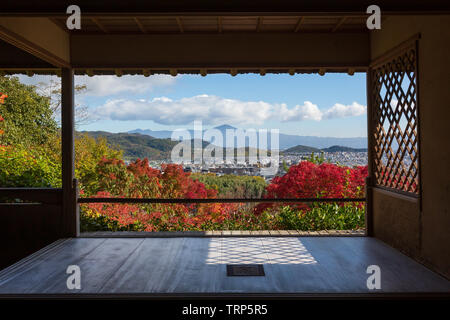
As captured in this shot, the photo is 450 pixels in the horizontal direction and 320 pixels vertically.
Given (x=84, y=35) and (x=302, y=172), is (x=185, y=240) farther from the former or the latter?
(x=84, y=35)

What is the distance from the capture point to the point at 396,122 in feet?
14.4

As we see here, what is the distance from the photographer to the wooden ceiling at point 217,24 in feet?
14.7

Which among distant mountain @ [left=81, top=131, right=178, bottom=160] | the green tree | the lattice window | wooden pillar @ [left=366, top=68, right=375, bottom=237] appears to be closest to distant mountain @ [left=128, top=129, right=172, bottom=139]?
distant mountain @ [left=81, top=131, right=178, bottom=160]

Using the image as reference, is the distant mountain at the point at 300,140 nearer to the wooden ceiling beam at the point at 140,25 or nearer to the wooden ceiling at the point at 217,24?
the wooden ceiling at the point at 217,24

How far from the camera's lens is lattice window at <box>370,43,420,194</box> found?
402 centimetres

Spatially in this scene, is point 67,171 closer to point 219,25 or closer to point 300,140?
point 219,25

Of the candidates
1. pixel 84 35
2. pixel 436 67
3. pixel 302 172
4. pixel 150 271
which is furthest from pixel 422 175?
pixel 84 35

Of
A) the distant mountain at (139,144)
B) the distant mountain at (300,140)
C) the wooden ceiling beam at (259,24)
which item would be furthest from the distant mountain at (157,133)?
the wooden ceiling beam at (259,24)

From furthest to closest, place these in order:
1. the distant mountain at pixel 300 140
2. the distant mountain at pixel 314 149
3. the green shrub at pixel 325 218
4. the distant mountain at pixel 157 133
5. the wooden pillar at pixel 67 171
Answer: the distant mountain at pixel 157 133 < the distant mountain at pixel 300 140 < the distant mountain at pixel 314 149 < the green shrub at pixel 325 218 < the wooden pillar at pixel 67 171

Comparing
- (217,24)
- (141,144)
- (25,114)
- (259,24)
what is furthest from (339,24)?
(25,114)

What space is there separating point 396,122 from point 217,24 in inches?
98.3

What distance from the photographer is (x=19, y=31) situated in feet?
12.5

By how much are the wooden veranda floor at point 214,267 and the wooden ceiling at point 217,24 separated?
2.75 meters
